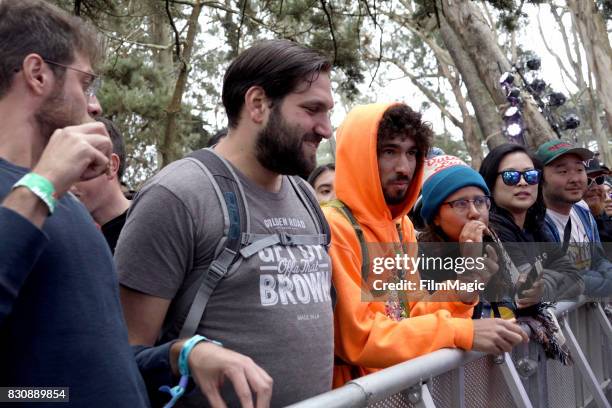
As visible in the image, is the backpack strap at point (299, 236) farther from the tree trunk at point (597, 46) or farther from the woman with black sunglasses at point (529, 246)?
the tree trunk at point (597, 46)

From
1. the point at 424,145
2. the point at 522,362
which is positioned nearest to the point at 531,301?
the point at 522,362

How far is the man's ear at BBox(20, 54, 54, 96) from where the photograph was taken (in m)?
1.54

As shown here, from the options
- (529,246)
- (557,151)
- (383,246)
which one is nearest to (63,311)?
(383,246)

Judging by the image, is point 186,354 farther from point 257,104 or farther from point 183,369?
point 257,104

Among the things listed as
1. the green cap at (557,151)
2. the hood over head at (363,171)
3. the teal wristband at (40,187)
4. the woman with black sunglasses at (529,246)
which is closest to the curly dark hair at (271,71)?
the hood over head at (363,171)

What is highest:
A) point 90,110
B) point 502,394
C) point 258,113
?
point 258,113

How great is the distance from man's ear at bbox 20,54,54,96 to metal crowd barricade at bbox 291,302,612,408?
35.4 inches

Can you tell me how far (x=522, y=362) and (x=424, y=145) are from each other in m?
1.15

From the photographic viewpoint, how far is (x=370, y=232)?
2.62 m

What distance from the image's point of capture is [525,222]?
4.10 metres

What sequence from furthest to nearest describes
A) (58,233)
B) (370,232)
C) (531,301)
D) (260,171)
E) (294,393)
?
1. (531,301)
2. (370,232)
3. (260,171)
4. (294,393)
5. (58,233)

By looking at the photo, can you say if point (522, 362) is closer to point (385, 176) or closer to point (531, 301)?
point (531, 301)

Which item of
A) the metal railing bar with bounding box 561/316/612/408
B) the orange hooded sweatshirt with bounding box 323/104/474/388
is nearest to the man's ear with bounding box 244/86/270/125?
the orange hooded sweatshirt with bounding box 323/104/474/388

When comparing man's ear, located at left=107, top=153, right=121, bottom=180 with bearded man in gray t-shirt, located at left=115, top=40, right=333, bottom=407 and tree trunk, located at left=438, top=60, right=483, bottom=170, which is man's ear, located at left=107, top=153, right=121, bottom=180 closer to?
bearded man in gray t-shirt, located at left=115, top=40, right=333, bottom=407
